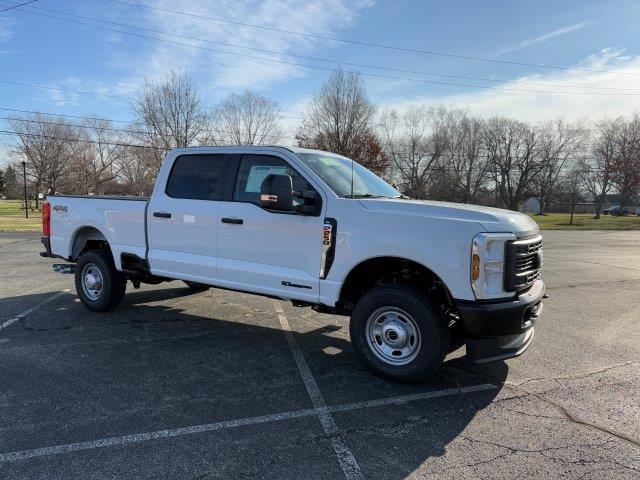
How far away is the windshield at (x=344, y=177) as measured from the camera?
493 centimetres

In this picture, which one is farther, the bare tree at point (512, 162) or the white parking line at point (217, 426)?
the bare tree at point (512, 162)

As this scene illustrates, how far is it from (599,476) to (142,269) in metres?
5.27

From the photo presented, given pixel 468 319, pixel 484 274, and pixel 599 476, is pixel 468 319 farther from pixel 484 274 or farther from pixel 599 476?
pixel 599 476

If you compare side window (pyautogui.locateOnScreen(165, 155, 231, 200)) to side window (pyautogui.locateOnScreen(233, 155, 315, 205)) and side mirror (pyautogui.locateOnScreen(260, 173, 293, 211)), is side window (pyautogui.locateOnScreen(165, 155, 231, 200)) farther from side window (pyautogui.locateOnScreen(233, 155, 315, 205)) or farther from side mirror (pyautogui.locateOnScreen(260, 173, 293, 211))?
side mirror (pyautogui.locateOnScreen(260, 173, 293, 211))

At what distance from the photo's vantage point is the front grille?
3986 millimetres

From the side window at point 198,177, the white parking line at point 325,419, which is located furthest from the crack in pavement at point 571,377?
the side window at point 198,177

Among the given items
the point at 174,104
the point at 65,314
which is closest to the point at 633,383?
the point at 65,314

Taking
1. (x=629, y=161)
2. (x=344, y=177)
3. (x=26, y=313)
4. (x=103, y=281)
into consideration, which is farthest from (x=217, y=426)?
(x=629, y=161)

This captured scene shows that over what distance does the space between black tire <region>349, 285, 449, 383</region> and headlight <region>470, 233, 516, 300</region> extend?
468 mm

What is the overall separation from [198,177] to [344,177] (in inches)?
70.0

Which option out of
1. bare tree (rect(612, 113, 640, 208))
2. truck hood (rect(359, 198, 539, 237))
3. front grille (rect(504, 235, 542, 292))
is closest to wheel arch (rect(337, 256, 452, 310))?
truck hood (rect(359, 198, 539, 237))

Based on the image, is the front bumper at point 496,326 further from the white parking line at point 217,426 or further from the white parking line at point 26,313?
the white parking line at point 26,313

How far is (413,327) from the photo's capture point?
14.2 ft

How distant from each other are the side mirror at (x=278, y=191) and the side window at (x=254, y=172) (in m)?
0.48
